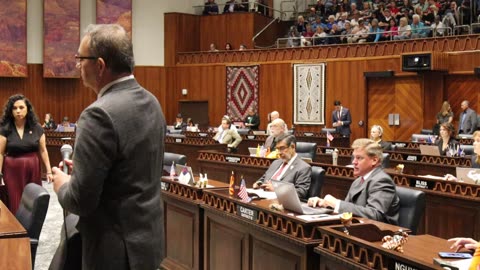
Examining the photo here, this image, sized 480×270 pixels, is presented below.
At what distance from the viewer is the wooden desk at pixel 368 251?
287 cm

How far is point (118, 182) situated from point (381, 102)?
48.1 feet

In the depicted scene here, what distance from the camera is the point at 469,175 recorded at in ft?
19.1

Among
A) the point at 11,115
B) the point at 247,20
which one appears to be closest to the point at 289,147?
the point at 11,115

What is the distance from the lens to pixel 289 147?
19.5ft

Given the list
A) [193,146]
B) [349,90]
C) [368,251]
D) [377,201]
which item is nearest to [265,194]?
[377,201]

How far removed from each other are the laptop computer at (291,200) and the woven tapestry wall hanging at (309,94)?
13273 mm

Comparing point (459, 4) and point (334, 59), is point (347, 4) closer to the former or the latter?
point (334, 59)

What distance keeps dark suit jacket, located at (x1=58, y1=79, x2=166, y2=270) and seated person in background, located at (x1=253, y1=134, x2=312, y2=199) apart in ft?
11.1

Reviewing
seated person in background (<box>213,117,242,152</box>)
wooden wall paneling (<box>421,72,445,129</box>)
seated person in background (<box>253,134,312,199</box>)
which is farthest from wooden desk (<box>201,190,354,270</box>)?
wooden wall paneling (<box>421,72,445,129</box>)

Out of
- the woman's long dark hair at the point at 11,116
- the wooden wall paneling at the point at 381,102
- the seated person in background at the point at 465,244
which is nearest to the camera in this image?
the seated person in background at the point at 465,244

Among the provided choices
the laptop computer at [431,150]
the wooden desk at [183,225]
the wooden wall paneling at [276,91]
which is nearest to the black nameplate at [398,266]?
the wooden desk at [183,225]

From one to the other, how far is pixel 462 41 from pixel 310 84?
Result: 453cm

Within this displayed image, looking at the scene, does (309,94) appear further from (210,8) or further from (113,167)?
(113,167)

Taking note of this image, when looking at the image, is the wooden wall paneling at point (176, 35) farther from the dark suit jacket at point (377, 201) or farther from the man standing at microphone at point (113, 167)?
the man standing at microphone at point (113, 167)
